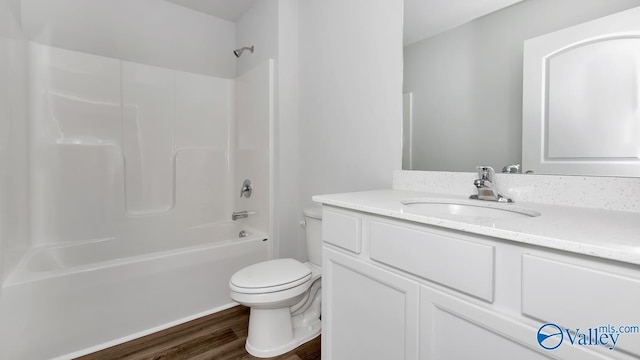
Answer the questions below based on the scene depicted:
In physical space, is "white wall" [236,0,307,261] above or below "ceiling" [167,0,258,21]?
below

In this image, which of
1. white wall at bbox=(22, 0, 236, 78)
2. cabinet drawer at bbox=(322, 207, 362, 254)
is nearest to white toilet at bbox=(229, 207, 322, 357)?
cabinet drawer at bbox=(322, 207, 362, 254)

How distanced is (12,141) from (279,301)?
180cm

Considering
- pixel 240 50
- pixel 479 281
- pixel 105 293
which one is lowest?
pixel 105 293

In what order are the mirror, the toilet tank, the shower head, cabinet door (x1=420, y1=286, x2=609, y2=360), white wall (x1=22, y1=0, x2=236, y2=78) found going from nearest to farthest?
cabinet door (x1=420, y1=286, x2=609, y2=360) < the mirror < the toilet tank < white wall (x1=22, y1=0, x2=236, y2=78) < the shower head

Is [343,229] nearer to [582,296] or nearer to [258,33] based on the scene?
[582,296]

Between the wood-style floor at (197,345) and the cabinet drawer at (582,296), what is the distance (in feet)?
3.97

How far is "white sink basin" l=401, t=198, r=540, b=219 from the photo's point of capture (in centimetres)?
92

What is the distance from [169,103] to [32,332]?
5.82 ft

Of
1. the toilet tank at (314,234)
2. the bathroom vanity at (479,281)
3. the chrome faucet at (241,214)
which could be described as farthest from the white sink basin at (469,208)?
the chrome faucet at (241,214)

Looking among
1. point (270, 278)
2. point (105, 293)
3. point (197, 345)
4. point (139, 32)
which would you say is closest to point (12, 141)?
point (105, 293)

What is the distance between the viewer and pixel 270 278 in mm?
1441

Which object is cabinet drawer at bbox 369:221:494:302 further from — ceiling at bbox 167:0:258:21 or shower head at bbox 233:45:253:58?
ceiling at bbox 167:0:258:21

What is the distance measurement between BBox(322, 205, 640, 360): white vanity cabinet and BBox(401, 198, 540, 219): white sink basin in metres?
0.17

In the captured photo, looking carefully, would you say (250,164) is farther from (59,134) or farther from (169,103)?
(59,134)
